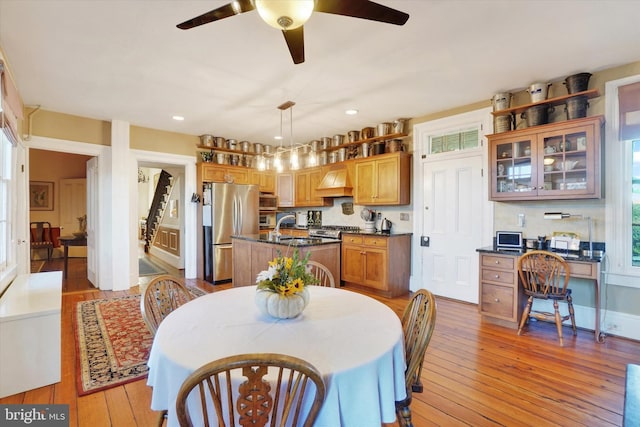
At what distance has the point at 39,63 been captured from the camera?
9.53 feet

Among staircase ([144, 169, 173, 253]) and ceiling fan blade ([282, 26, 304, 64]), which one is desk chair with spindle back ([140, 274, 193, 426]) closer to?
ceiling fan blade ([282, 26, 304, 64])

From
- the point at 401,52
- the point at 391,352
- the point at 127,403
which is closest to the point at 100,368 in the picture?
the point at 127,403

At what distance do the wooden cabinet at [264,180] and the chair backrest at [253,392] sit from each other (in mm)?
5307

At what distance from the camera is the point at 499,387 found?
215 centimetres

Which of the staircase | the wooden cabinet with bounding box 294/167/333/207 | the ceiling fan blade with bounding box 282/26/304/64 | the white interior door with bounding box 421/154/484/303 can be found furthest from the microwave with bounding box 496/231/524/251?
the staircase

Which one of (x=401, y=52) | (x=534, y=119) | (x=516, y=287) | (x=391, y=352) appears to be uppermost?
(x=401, y=52)

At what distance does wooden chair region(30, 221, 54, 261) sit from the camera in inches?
268

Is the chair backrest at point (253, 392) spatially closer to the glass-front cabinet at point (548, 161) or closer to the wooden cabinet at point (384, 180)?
the glass-front cabinet at point (548, 161)

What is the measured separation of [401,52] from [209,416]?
2913 millimetres

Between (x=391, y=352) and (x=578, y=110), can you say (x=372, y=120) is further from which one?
(x=391, y=352)

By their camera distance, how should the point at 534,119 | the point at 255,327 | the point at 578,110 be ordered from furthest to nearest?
the point at 534,119 → the point at 578,110 → the point at 255,327

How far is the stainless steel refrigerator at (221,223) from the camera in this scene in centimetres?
526

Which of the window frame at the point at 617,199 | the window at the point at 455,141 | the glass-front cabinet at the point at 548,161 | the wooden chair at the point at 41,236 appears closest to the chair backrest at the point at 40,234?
the wooden chair at the point at 41,236

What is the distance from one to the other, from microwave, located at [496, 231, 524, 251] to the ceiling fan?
2848 mm
